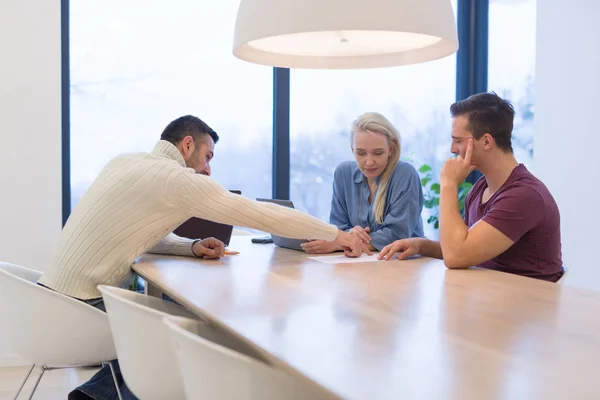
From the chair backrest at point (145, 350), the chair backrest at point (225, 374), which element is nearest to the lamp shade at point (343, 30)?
the chair backrest at point (145, 350)

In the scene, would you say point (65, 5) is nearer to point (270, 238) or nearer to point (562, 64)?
point (270, 238)

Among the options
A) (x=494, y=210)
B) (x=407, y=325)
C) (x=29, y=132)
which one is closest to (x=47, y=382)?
(x=29, y=132)

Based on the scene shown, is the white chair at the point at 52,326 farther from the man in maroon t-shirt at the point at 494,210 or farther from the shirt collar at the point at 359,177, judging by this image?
the shirt collar at the point at 359,177

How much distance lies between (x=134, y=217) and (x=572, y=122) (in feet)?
10.6

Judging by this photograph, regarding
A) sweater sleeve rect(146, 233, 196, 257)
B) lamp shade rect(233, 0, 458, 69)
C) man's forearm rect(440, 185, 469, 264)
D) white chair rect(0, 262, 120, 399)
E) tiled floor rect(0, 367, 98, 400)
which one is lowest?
tiled floor rect(0, 367, 98, 400)

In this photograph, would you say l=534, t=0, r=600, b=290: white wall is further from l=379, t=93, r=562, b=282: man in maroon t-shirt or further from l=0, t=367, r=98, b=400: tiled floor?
l=0, t=367, r=98, b=400: tiled floor

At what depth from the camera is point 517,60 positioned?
17.9 ft

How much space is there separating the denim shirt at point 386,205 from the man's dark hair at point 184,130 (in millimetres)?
822

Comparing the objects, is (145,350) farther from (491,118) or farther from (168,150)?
(491,118)

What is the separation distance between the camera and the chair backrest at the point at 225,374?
1397 millimetres

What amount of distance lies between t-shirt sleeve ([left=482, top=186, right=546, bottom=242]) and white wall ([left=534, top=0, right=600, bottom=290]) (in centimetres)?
221

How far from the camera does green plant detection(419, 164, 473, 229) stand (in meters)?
5.59

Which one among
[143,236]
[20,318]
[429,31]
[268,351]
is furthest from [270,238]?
[268,351]

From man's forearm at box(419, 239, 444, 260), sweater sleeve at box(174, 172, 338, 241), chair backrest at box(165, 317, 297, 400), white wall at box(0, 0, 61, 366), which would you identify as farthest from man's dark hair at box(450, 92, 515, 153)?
white wall at box(0, 0, 61, 366)
